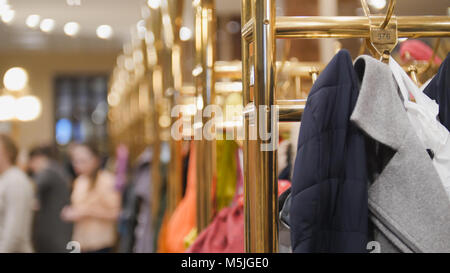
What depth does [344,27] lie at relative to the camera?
2.74ft

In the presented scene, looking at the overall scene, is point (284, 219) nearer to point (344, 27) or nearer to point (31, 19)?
point (344, 27)

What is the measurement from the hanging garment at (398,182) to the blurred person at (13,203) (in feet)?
9.42

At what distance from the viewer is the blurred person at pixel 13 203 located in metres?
3.28

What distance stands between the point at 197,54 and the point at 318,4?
55.4 inches

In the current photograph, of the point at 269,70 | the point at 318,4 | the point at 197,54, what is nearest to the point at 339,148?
the point at 269,70

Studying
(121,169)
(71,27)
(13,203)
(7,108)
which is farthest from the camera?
(7,108)

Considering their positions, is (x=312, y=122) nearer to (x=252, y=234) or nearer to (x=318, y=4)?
(x=252, y=234)

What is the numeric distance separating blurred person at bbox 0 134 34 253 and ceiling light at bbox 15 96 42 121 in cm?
515

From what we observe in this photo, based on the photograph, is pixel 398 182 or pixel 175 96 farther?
pixel 175 96

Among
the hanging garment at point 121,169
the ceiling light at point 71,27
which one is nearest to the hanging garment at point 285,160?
the ceiling light at point 71,27

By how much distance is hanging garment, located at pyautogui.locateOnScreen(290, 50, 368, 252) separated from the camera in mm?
744

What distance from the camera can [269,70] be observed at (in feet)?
2.67

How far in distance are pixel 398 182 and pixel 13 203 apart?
3.10 m

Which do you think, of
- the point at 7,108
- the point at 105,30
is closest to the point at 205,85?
the point at 105,30
